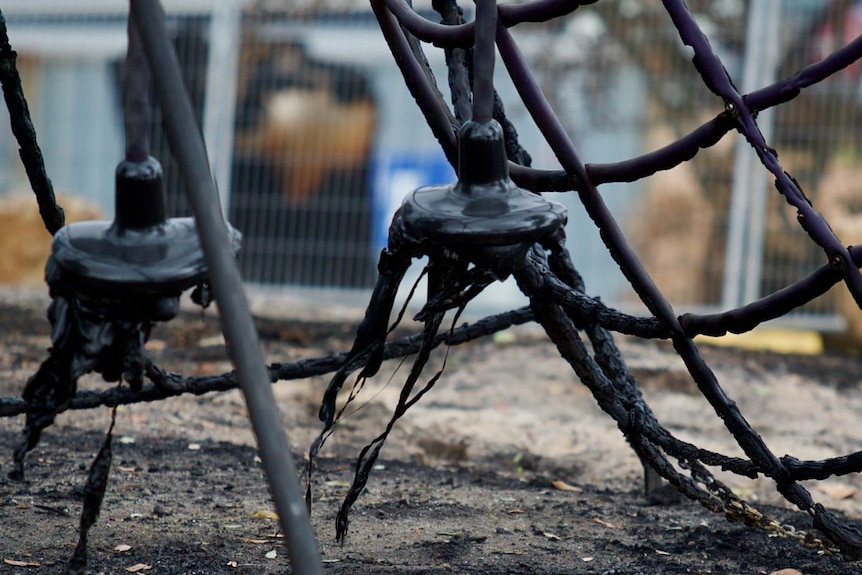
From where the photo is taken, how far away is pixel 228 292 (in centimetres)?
100

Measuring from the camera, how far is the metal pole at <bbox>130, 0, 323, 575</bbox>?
3.21ft

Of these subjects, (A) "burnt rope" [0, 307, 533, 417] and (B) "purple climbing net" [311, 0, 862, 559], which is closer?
(B) "purple climbing net" [311, 0, 862, 559]

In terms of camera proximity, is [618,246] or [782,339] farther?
[782,339]

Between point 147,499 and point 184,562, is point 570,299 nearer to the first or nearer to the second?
point 184,562

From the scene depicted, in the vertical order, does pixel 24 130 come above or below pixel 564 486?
above

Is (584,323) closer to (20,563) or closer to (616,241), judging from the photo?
(616,241)

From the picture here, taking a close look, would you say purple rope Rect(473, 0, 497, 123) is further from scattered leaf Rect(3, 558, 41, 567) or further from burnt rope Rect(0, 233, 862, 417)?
scattered leaf Rect(3, 558, 41, 567)

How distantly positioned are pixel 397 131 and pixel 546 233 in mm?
5595

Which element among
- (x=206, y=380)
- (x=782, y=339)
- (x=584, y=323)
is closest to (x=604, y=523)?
(x=584, y=323)

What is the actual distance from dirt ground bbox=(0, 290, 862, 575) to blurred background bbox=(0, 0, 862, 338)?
1738 mm

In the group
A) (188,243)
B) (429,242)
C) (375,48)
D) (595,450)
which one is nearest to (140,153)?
(188,243)

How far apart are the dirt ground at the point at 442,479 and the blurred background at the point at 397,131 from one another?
1738 millimetres

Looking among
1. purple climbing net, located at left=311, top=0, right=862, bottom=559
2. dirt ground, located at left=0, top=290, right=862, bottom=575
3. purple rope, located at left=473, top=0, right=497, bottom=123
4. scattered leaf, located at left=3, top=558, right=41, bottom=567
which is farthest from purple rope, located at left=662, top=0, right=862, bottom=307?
scattered leaf, located at left=3, top=558, right=41, bottom=567

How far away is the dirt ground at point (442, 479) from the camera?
6.23ft
